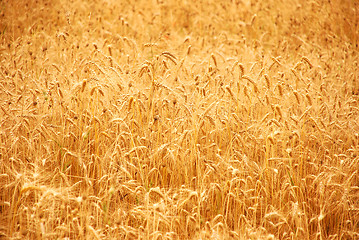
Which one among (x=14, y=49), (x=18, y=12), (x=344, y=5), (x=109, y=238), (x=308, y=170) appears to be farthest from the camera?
(x=344, y=5)

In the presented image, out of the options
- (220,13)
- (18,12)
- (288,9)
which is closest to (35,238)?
(18,12)

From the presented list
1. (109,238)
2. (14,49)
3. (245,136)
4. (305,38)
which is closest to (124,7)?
(14,49)

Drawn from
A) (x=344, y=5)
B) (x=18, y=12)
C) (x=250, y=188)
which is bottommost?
(x=250, y=188)

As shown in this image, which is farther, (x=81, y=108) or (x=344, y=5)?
(x=344, y=5)

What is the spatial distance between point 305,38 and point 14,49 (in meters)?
4.38

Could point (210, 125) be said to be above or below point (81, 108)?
below

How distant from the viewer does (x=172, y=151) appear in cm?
265

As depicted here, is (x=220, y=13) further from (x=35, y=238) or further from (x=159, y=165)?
(x=35, y=238)

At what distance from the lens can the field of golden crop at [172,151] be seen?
86.6 inches

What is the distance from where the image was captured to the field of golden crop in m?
2.20

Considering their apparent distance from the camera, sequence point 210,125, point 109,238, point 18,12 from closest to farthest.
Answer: point 109,238 → point 210,125 → point 18,12

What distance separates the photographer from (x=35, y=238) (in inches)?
82.2

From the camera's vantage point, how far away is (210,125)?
3.17 meters

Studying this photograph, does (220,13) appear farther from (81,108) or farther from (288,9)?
(81,108)
